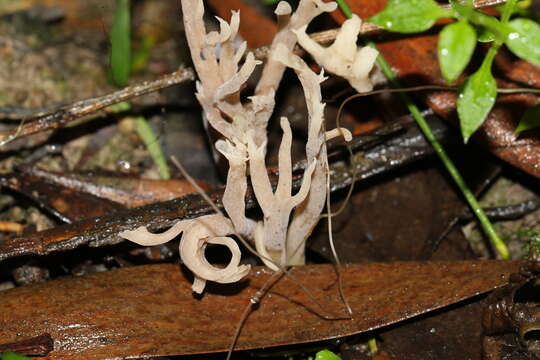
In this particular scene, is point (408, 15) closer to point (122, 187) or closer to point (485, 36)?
point (485, 36)

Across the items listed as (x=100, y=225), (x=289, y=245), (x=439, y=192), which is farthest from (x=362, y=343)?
(x=100, y=225)

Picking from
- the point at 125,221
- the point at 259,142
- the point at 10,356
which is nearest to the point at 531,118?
the point at 259,142

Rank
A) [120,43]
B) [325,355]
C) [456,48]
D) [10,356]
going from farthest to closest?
[120,43] < [325,355] < [10,356] < [456,48]

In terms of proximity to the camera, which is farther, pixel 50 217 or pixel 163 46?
pixel 163 46

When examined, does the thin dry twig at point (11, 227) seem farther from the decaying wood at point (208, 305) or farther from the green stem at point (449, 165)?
the green stem at point (449, 165)

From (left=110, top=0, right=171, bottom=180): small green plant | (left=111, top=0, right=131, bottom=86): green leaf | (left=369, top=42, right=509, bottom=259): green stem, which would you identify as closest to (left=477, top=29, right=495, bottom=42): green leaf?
(left=369, top=42, right=509, bottom=259): green stem

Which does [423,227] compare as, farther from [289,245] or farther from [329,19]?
[329,19]

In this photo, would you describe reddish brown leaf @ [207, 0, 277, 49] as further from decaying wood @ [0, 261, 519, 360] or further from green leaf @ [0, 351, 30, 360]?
green leaf @ [0, 351, 30, 360]
